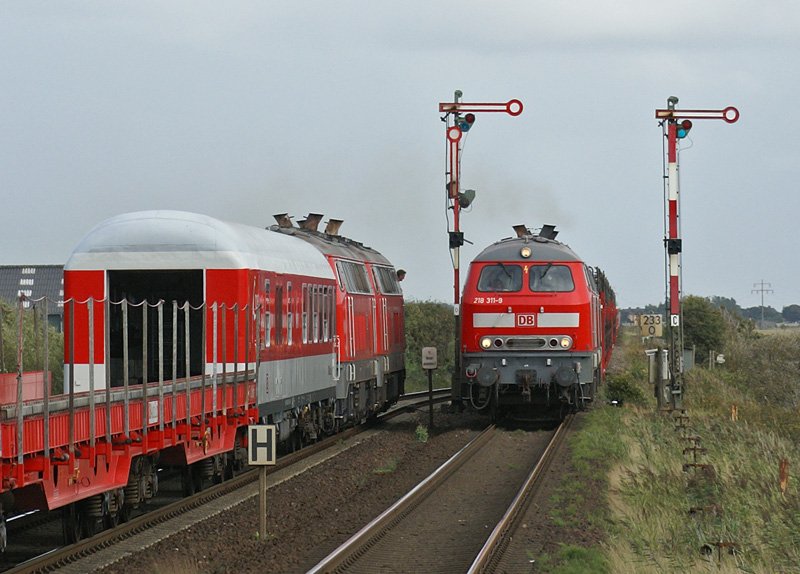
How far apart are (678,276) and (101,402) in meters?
18.2

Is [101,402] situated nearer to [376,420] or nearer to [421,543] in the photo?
[421,543]

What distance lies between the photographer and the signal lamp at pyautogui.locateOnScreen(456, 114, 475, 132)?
26641mm

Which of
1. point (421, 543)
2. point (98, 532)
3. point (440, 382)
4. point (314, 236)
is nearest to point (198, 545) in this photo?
point (98, 532)

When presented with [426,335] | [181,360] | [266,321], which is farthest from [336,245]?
[426,335]

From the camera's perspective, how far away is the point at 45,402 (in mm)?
10125

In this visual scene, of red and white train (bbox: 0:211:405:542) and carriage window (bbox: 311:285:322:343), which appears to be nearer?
red and white train (bbox: 0:211:405:542)

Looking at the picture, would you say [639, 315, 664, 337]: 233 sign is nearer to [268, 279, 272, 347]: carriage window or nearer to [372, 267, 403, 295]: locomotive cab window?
[372, 267, 403, 295]: locomotive cab window

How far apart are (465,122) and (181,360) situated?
1160 centimetres

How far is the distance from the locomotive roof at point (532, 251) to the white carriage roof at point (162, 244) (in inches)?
316

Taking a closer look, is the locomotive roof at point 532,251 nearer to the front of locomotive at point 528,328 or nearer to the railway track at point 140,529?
the front of locomotive at point 528,328

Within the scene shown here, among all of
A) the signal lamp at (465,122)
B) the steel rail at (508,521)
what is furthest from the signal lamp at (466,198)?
the steel rail at (508,521)

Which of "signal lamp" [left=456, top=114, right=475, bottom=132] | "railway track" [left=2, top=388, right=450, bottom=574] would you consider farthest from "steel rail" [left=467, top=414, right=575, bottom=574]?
"signal lamp" [left=456, top=114, right=475, bottom=132]

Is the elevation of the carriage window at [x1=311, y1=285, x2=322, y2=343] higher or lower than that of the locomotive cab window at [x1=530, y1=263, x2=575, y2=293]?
lower

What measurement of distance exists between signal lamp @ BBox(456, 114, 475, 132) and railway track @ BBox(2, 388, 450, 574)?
9293 mm
